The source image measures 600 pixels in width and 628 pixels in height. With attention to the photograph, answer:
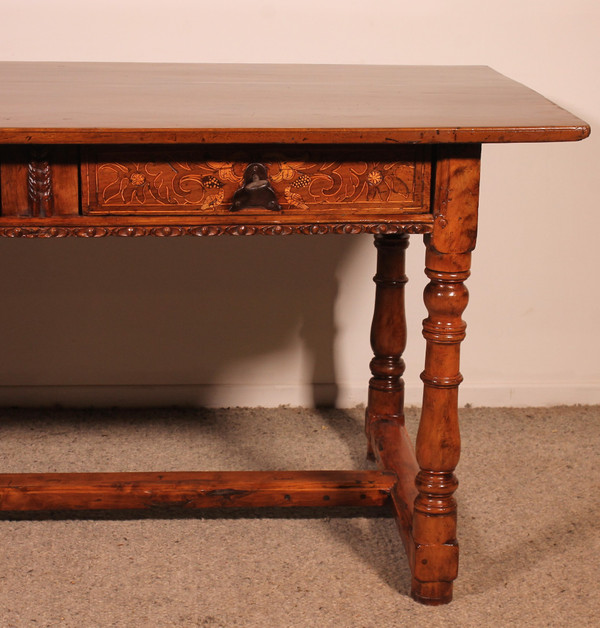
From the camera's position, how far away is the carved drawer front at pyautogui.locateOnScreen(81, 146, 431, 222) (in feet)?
4.82

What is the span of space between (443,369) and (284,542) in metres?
0.54

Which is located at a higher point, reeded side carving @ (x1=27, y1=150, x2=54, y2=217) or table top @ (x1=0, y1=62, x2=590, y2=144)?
table top @ (x1=0, y1=62, x2=590, y2=144)

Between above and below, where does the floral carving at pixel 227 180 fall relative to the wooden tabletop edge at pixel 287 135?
below

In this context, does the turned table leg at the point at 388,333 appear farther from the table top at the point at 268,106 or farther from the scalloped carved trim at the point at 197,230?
the scalloped carved trim at the point at 197,230

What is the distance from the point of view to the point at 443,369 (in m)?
1.62

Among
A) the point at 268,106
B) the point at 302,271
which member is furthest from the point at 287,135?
the point at 302,271

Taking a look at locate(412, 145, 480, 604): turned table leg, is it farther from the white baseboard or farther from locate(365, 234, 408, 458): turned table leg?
the white baseboard

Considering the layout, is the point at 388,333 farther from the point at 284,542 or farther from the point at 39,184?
the point at 39,184

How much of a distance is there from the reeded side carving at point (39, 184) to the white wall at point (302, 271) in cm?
100

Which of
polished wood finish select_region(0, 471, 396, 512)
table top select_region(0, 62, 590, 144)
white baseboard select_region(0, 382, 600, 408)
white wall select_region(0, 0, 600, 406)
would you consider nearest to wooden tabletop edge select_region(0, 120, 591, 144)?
table top select_region(0, 62, 590, 144)

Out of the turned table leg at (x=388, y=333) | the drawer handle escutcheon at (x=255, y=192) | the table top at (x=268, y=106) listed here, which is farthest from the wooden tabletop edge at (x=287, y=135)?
the turned table leg at (x=388, y=333)

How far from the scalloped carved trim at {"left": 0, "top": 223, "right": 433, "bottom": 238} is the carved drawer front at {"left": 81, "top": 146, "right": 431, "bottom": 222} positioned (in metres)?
0.02

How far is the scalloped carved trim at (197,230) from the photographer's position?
148cm

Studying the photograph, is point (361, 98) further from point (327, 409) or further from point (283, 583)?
point (327, 409)
